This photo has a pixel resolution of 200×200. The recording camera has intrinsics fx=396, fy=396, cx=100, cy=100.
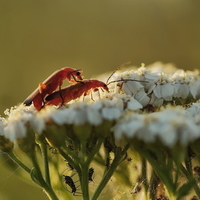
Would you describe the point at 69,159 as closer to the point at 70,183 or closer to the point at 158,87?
the point at 70,183

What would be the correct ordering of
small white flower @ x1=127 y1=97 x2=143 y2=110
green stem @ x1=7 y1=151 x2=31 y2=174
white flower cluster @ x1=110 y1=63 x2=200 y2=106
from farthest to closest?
1. white flower cluster @ x1=110 y1=63 x2=200 y2=106
2. green stem @ x1=7 y1=151 x2=31 y2=174
3. small white flower @ x1=127 y1=97 x2=143 y2=110

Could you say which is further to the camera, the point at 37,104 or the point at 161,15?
the point at 161,15

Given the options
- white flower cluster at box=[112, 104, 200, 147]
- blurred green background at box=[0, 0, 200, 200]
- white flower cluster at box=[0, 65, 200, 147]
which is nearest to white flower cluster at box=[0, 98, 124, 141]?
white flower cluster at box=[0, 65, 200, 147]

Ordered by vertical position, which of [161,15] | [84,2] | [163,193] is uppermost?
[84,2]

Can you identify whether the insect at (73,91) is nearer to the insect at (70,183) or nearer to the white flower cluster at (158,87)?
the white flower cluster at (158,87)

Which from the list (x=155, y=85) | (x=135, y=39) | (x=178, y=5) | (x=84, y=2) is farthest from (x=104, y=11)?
(x=155, y=85)

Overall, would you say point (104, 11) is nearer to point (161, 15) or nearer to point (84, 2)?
point (84, 2)

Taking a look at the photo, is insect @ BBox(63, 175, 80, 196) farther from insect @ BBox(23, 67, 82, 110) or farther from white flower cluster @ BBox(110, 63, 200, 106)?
white flower cluster @ BBox(110, 63, 200, 106)
